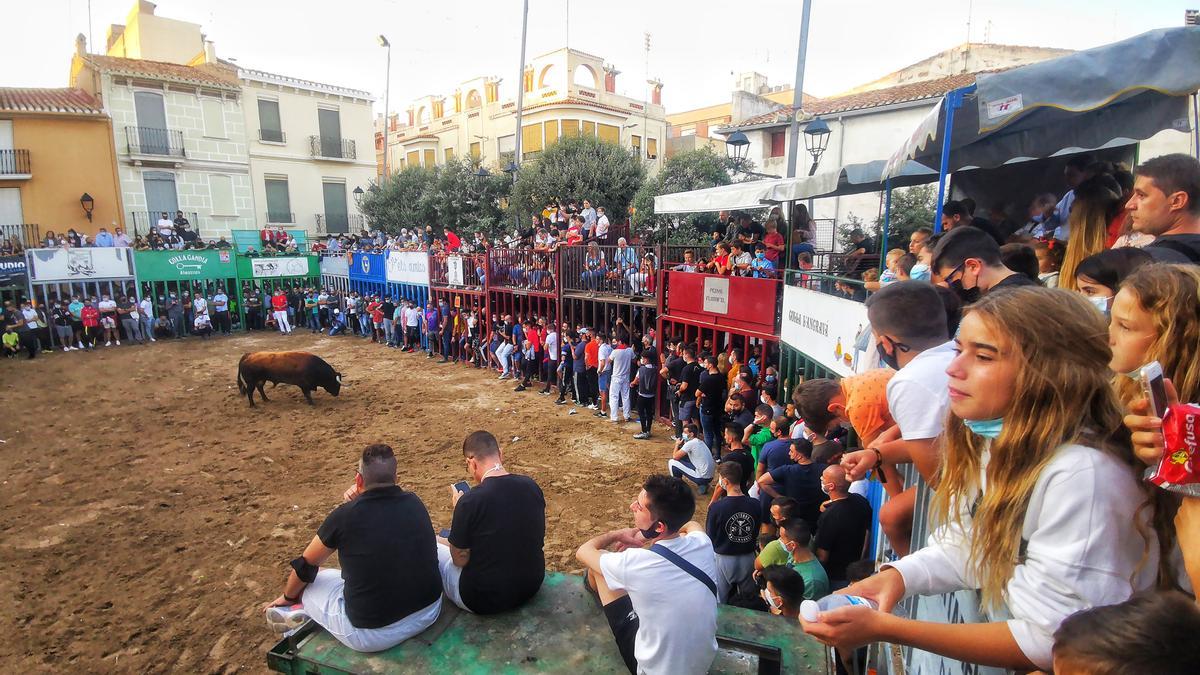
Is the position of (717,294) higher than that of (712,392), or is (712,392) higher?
(717,294)

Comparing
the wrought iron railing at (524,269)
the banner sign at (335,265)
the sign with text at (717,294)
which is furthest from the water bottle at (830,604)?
the banner sign at (335,265)

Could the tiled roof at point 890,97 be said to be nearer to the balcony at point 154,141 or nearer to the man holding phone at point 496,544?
the man holding phone at point 496,544

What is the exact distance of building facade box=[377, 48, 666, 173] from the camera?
33.7m

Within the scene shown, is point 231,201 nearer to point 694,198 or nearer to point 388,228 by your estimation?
point 388,228

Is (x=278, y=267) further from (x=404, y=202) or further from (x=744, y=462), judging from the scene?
(x=744, y=462)

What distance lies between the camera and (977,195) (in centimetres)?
813

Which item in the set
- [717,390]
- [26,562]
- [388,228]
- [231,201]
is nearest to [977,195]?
[717,390]

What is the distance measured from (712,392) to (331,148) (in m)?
28.5

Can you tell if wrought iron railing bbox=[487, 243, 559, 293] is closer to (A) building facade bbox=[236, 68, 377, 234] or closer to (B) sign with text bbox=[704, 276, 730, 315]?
(B) sign with text bbox=[704, 276, 730, 315]

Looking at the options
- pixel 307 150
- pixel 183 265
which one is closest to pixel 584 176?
pixel 183 265

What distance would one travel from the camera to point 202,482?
911cm

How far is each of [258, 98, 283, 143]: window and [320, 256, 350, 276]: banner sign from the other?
28.0ft

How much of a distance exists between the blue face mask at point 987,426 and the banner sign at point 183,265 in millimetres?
26022

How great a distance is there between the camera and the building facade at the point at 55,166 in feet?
75.5
